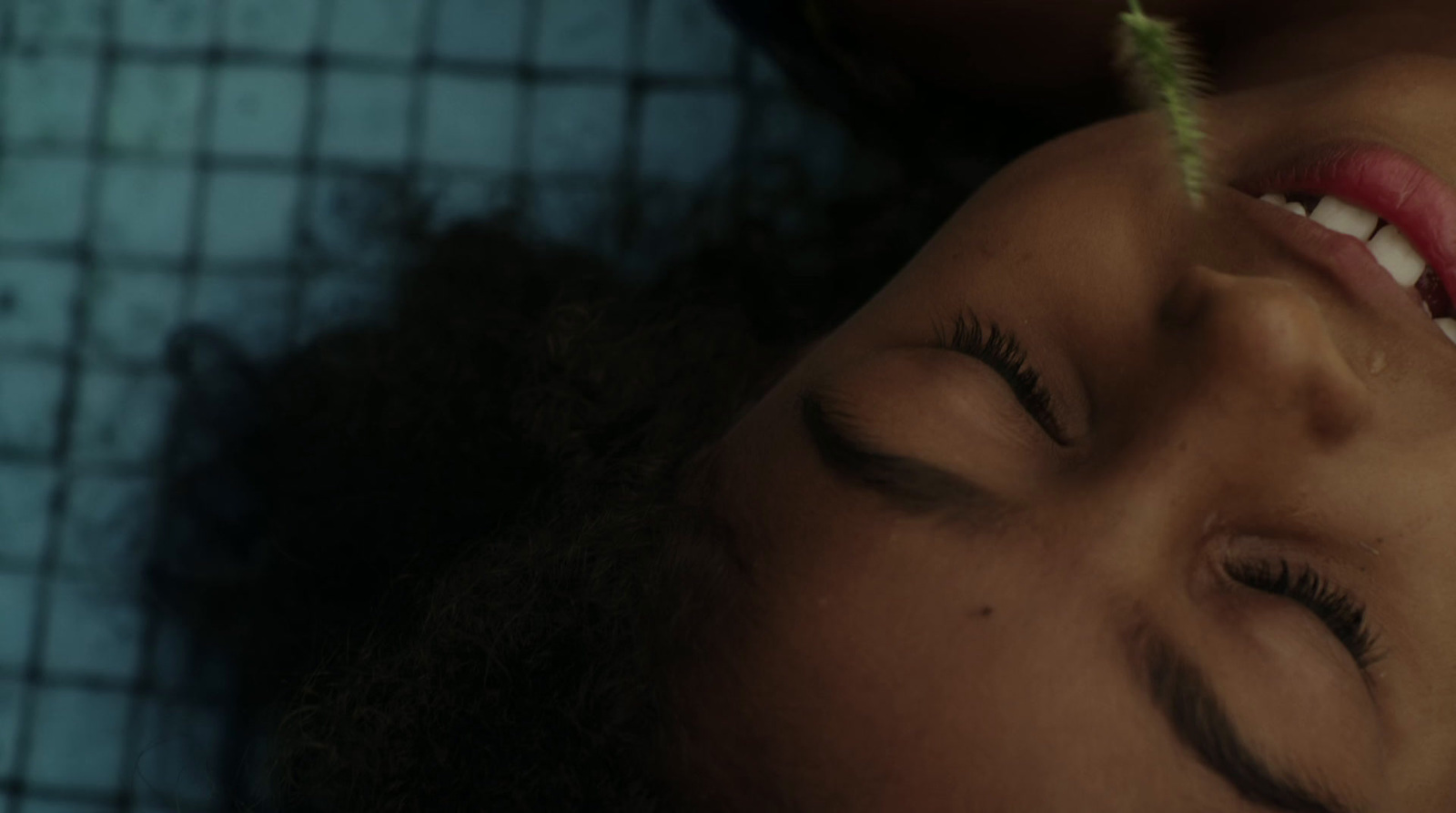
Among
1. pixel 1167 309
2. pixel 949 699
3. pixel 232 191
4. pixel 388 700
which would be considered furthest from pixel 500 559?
pixel 232 191

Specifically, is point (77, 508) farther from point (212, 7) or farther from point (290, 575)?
point (212, 7)

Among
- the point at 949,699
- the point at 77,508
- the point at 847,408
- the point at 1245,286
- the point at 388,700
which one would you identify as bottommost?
the point at 77,508

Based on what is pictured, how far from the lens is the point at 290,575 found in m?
1.16

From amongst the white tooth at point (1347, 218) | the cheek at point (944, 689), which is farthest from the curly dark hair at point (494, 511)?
the white tooth at point (1347, 218)

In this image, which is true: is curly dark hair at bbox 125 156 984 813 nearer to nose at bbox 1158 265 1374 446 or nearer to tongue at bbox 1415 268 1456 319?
nose at bbox 1158 265 1374 446

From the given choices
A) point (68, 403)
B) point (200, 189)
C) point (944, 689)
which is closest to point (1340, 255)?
point (944, 689)

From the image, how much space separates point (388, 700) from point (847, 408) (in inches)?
17.8

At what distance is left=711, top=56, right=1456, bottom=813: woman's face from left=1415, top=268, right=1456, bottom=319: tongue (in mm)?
56

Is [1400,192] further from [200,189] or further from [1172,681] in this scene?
[200,189]

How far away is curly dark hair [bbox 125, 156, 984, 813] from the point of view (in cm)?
84

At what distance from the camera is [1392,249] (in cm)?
75

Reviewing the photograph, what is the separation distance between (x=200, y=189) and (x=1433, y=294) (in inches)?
47.8

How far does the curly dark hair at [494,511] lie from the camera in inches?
32.9

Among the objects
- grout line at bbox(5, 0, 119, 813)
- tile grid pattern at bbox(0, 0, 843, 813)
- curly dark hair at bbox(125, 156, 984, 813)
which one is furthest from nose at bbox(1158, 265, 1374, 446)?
grout line at bbox(5, 0, 119, 813)
